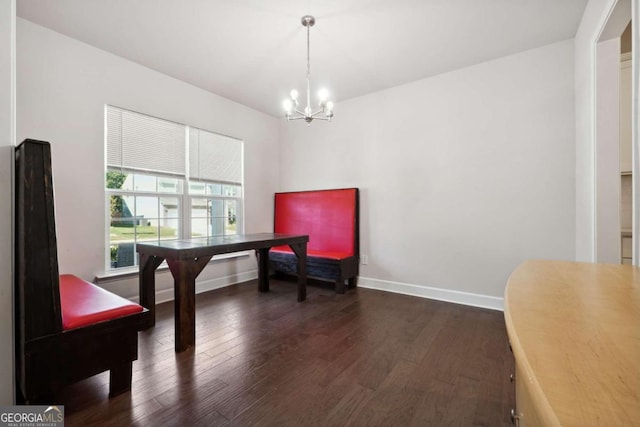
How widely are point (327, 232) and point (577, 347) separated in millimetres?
3593

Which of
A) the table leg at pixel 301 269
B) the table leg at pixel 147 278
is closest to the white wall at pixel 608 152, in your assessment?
the table leg at pixel 301 269

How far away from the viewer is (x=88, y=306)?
5.25 ft

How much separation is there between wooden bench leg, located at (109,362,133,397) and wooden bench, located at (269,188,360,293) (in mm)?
2348

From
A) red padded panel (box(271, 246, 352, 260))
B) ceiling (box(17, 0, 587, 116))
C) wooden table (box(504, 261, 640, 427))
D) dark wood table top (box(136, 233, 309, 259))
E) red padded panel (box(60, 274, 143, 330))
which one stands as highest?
ceiling (box(17, 0, 587, 116))

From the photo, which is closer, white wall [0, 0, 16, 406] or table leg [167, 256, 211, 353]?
white wall [0, 0, 16, 406]

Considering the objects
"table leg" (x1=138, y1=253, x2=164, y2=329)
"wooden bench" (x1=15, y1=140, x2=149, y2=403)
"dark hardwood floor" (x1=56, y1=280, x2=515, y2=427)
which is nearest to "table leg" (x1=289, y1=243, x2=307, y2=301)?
"dark hardwood floor" (x1=56, y1=280, x2=515, y2=427)

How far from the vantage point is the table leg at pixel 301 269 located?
3.21 metres

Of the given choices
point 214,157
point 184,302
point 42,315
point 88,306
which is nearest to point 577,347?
point 42,315

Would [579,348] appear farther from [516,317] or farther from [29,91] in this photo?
[29,91]

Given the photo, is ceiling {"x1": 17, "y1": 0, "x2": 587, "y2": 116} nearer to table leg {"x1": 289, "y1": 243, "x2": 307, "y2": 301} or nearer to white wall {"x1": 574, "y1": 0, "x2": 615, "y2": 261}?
white wall {"x1": 574, "y1": 0, "x2": 615, "y2": 261}

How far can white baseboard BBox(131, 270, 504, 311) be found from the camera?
2998 millimetres

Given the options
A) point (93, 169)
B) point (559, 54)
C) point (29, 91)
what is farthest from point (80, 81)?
point (559, 54)

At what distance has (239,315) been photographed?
2.78 meters

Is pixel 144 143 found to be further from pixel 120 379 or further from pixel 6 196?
pixel 120 379
